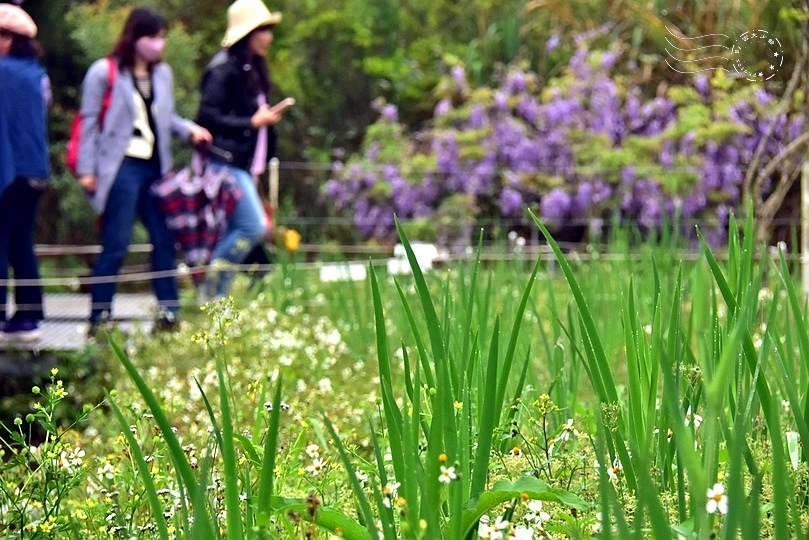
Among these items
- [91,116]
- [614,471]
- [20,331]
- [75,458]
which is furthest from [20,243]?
[614,471]

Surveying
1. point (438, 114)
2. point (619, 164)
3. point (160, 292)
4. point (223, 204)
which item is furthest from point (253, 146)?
point (438, 114)

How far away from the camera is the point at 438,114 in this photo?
982cm

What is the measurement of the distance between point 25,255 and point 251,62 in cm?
160

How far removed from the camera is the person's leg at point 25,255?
5.32 m

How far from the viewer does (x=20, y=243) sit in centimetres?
541

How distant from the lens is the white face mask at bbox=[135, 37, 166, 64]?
5.61m

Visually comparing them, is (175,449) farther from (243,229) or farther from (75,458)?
(243,229)

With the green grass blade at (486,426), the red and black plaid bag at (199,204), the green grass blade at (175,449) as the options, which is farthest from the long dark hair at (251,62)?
the green grass blade at (175,449)

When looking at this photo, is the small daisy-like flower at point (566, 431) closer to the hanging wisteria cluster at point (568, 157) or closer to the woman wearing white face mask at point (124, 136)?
the woman wearing white face mask at point (124, 136)

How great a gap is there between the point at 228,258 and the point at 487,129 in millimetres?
3508

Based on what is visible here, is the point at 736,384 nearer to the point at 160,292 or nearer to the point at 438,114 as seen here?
the point at 160,292

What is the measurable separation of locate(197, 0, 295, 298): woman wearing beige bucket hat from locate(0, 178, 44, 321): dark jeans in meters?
0.90

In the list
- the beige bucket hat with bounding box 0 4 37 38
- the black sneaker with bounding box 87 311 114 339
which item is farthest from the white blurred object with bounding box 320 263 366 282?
the beige bucket hat with bounding box 0 4 37 38

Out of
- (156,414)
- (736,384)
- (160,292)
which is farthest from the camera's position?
(160,292)
